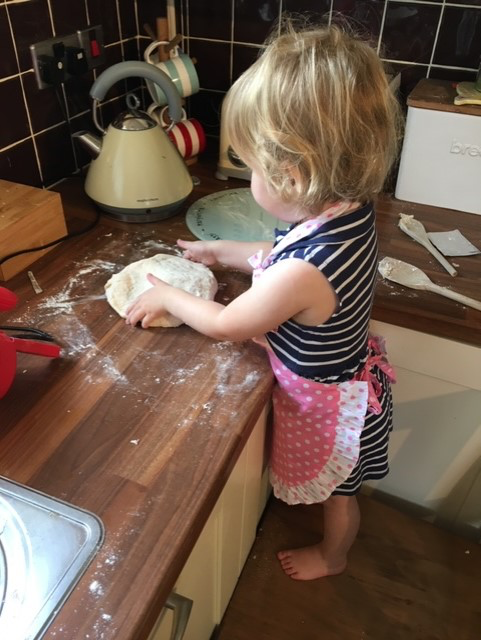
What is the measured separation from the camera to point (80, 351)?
2.44 ft

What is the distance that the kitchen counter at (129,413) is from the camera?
0.50 metres

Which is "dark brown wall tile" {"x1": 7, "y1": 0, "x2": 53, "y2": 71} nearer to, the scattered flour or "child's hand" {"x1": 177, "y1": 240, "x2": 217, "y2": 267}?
"child's hand" {"x1": 177, "y1": 240, "x2": 217, "y2": 267}

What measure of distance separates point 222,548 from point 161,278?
1.41 feet

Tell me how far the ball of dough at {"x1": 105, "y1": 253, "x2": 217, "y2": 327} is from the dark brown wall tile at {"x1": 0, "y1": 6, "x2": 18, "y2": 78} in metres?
0.42

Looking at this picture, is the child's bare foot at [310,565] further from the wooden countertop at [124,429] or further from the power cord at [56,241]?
the power cord at [56,241]

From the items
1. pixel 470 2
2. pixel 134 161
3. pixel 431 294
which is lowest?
pixel 431 294

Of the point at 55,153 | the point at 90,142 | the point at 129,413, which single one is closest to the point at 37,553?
the point at 129,413

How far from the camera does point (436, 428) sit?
3.53 feet

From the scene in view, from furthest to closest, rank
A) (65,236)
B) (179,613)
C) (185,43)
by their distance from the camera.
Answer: (185,43) → (65,236) → (179,613)

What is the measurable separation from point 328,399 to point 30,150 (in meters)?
0.74

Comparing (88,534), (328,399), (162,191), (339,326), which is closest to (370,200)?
(339,326)

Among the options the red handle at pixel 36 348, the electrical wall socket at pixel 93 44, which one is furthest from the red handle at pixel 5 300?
the electrical wall socket at pixel 93 44

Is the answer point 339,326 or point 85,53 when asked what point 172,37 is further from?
point 339,326

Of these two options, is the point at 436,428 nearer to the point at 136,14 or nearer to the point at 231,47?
the point at 231,47
